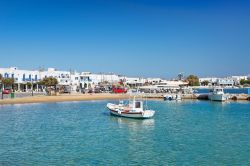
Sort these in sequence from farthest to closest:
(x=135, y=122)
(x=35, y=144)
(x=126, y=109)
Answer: (x=126, y=109) < (x=135, y=122) < (x=35, y=144)

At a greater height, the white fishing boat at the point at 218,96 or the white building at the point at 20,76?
the white building at the point at 20,76

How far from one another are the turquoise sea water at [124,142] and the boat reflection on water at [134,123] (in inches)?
4.6

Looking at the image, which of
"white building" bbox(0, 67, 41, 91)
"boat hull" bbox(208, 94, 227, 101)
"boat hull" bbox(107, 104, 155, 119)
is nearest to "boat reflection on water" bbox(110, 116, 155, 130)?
"boat hull" bbox(107, 104, 155, 119)

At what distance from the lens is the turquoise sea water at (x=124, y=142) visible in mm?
24750

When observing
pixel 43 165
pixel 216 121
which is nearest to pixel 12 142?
pixel 43 165

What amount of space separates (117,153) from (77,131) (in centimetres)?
1230

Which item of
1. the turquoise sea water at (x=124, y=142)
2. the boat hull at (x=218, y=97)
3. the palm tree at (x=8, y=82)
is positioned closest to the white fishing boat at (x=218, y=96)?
the boat hull at (x=218, y=97)

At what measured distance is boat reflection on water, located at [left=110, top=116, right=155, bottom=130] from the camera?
42.9m

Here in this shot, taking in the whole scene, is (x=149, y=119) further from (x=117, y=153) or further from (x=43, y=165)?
(x=43, y=165)

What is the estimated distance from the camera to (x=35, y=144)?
30.6 metres

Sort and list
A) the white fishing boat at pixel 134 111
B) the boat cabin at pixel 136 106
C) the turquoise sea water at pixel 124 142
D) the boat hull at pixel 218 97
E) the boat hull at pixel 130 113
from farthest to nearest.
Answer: the boat hull at pixel 218 97, the boat cabin at pixel 136 106, the white fishing boat at pixel 134 111, the boat hull at pixel 130 113, the turquoise sea water at pixel 124 142

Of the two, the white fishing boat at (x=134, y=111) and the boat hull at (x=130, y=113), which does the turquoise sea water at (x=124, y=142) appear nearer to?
the boat hull at (x=130, y=113)

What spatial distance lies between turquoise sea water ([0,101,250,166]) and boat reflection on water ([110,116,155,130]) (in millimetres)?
116

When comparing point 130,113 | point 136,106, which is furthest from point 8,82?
point 130,113
